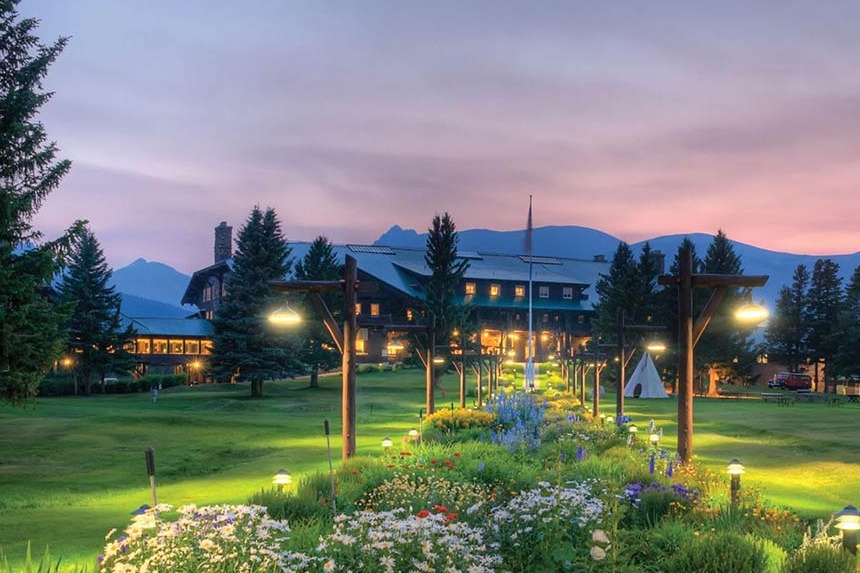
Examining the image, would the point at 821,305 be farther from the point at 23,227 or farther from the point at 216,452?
the point at 23,227

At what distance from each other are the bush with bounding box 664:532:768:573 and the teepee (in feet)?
168

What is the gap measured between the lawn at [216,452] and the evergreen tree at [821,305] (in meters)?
30.8

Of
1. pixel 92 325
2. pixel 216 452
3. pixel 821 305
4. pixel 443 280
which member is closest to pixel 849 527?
pixel 216 452

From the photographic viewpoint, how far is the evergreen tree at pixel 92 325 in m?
56.2

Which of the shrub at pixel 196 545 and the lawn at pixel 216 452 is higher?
the shrub at pixel 196 545

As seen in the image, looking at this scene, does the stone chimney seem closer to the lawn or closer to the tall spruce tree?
the lawn

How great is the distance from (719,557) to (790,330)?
7671 centimetres

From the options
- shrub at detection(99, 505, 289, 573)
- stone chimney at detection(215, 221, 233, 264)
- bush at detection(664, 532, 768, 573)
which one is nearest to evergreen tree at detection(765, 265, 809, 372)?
stone chimney at detection(215, 221, 233, 264)

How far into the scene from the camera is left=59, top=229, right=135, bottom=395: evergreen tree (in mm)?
56219

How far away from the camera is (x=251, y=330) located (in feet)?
167

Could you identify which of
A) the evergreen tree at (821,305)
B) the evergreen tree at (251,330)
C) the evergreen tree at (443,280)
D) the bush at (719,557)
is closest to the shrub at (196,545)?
the bush at (719,557)

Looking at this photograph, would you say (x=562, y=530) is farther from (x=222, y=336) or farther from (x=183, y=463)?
(x=222, y=336)

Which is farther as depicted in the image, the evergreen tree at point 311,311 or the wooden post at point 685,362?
the evergreen tree at point 311,311

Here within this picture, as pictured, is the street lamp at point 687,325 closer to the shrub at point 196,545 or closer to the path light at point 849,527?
the path light at point 849,527
